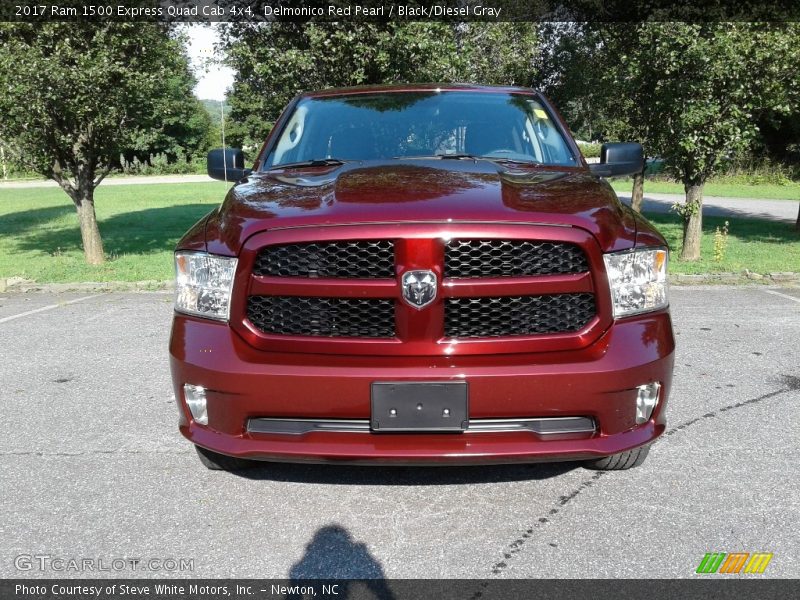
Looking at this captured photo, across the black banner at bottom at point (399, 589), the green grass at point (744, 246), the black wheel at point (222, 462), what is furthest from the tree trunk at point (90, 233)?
the black banner at bottom at point (399, 589)

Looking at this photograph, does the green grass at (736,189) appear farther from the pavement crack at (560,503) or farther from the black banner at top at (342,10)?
the pavement crack at (560,503)

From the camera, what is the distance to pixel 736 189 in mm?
29703

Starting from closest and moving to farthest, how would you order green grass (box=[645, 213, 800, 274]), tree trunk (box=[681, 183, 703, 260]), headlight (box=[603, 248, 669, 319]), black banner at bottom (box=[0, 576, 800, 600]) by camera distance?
black banner at bottom (box=[0, 576, 800, 600]), headlight (box=[603, 248, 669, 319]), green grass (box=[645, 213, 800, 274]), tree trunk (box=[681, 183, 703, 260])

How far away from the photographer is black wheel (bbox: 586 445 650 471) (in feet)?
11.2

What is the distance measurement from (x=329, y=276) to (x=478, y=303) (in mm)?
575

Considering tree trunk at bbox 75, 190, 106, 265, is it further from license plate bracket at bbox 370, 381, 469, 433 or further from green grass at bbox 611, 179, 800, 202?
green grass at bbox 611, 179, 800, 202

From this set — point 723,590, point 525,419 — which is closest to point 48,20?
point 525,419

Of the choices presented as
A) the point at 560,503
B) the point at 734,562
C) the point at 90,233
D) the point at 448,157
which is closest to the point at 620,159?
the point at 448,157

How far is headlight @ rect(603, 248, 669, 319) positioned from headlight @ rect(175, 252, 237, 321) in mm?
1487

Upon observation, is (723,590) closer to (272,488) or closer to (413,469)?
(413,469)

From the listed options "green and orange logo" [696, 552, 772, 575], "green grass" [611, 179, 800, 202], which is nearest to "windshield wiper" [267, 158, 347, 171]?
"green and orange logo" [696, 552, 772, 575]

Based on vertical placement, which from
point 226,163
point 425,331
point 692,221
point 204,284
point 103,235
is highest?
point 226,163

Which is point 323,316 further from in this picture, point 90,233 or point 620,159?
point 90,233

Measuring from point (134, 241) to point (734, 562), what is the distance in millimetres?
13339
